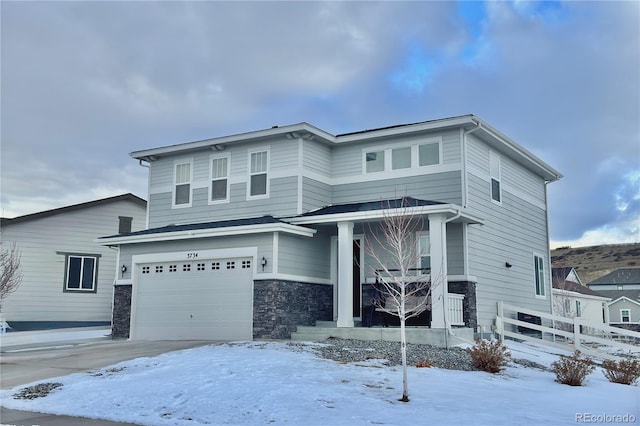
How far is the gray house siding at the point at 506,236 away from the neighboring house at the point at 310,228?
78mm

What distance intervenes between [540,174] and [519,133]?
203 centimetres

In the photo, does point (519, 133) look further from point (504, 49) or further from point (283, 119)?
point (283, 119)

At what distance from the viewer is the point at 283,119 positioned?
20594mm

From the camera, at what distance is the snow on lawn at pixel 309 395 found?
7605mm

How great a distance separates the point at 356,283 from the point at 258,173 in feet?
14.7

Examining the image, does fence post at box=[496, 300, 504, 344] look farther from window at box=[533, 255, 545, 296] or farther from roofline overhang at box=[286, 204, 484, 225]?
window at box=[533, 255, 545, 296]

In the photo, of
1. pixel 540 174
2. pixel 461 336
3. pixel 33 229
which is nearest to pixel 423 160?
pixel 461 336

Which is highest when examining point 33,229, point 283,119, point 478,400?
point 283,119

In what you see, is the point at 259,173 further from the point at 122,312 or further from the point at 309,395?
the point at 309,395

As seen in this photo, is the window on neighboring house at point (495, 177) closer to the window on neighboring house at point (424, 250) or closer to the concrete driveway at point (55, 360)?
the window on neighboring house at point (424, 250)

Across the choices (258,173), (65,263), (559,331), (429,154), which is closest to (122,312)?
(258,173)

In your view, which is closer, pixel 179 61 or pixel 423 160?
pixel 423 160

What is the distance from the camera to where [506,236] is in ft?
63.6


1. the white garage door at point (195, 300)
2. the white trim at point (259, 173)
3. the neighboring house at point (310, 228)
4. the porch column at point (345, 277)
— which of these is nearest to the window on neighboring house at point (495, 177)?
the neighboring house at point (310, 228)
